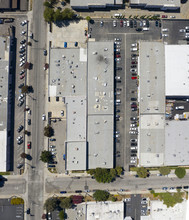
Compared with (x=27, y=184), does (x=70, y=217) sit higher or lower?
lower

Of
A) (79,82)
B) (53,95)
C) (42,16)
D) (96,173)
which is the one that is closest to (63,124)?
(53,95)

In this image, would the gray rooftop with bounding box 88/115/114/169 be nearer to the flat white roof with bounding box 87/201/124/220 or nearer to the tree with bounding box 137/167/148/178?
the tree with bounding box 137/167/148/178

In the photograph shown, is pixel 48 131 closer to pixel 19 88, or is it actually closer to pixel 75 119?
pixel 75 119

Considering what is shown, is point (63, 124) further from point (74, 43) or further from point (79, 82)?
point (74, 43)

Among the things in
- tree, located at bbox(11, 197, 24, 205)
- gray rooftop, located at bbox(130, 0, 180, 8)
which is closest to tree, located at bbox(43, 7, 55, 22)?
gray rooftop, located at bbox(130, 0, 180, 8)

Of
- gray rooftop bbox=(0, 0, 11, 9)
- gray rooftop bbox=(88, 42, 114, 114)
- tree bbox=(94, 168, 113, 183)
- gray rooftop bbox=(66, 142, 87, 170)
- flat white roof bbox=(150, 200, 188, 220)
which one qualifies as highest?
gray rooftop bbox=(0, 0, 11, 9)
